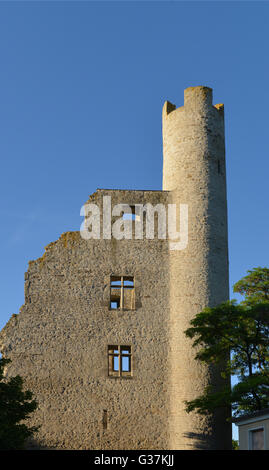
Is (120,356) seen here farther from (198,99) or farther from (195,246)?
(198,99)

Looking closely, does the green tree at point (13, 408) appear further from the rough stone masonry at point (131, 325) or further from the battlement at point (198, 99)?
the battlement at point (198, 99)

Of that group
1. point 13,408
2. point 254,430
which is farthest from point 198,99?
point 13,408

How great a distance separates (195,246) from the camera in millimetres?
28156

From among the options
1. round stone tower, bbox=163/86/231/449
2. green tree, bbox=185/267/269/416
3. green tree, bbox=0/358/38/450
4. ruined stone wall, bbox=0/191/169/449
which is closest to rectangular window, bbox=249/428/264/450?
green tree, bbox=185/267/269/416

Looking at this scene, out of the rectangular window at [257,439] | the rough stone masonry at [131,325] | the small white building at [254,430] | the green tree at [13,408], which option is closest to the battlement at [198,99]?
the rough stone masonry at [131,325]

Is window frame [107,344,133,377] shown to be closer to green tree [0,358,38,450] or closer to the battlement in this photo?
green tree [0,358,38,450]

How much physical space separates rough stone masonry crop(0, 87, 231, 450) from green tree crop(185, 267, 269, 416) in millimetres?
1121

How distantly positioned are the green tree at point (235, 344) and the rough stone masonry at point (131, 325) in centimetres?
112

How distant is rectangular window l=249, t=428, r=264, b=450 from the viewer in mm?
19188

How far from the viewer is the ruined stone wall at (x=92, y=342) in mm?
25797

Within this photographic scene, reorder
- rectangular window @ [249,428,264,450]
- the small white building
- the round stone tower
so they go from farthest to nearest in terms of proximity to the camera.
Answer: the round stone tower < rectangular window @ [249,428,264,450] < the small white building

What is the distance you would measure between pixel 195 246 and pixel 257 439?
10355 millimetres

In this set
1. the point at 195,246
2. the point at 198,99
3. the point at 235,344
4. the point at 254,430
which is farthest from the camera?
the point at 198,99
